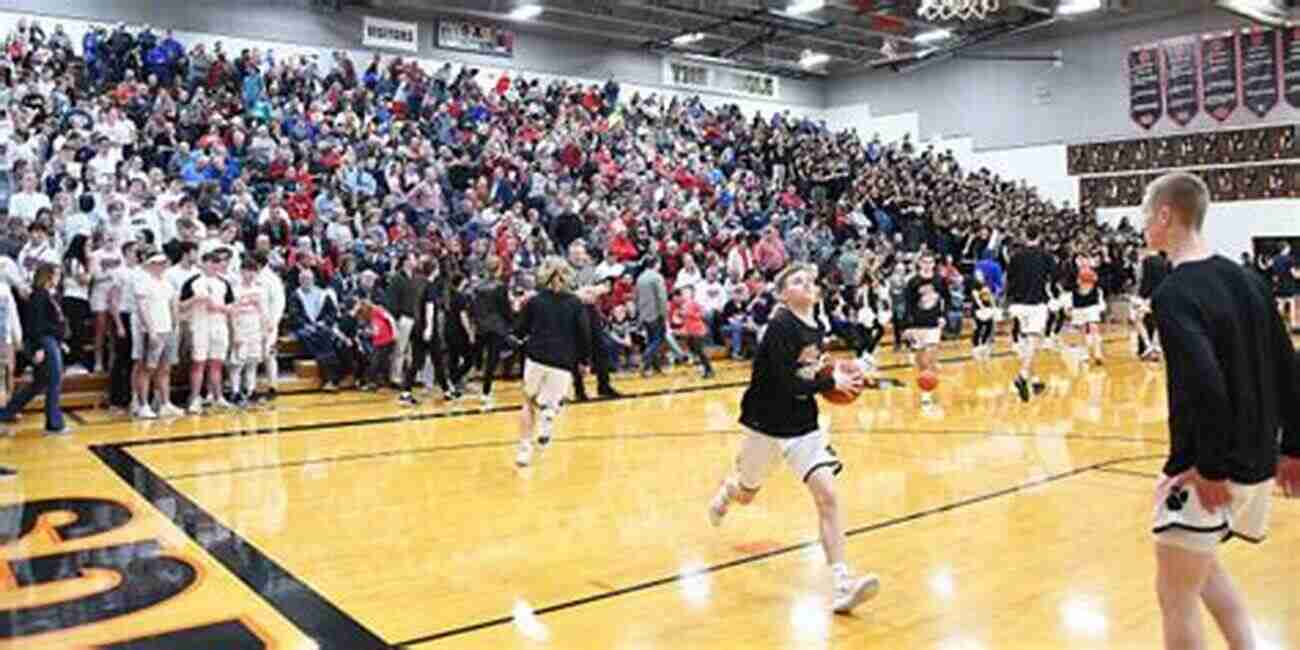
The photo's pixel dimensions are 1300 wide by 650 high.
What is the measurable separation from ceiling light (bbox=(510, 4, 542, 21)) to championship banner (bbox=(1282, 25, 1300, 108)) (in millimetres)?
17597

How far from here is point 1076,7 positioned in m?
24.1

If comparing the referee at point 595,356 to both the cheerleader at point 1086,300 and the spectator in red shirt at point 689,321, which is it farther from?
the cheerleader at point 1086,300

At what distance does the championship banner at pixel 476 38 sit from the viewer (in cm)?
2417

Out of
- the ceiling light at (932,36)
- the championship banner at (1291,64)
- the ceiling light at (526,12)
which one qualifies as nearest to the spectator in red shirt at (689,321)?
the ceiling light at (526,12)

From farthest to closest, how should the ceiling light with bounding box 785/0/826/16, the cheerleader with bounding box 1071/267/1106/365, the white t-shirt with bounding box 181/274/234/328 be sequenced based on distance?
the ceiling light with bounding box 785/0/826/16 < the cheerleader with bounding box 1071/267/1106/365 < the white t-shirt with bounding box 181/274/234/328

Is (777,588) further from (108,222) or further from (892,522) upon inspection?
(108,222)

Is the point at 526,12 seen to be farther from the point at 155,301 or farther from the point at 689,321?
the point at 155,301

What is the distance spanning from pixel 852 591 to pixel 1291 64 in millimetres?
25460

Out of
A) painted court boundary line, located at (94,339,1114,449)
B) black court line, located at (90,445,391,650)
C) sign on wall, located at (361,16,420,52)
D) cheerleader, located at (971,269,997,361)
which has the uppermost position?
sign on wall, located at (361,16,420,52)

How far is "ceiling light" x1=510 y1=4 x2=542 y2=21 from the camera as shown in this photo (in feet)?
77.2

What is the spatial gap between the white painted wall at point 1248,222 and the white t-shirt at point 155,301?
21.7 m

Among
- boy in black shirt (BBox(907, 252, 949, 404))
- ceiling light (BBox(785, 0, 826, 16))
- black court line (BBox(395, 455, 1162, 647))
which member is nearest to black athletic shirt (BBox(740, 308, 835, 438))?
black court line (BBox(395, 455, 1162, 647))

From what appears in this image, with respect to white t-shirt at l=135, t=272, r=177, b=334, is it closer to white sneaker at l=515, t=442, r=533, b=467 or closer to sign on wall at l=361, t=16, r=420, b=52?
white sneaker at l=515, t=442, r=533, b=467

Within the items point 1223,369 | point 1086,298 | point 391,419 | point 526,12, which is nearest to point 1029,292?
point 1086,298
